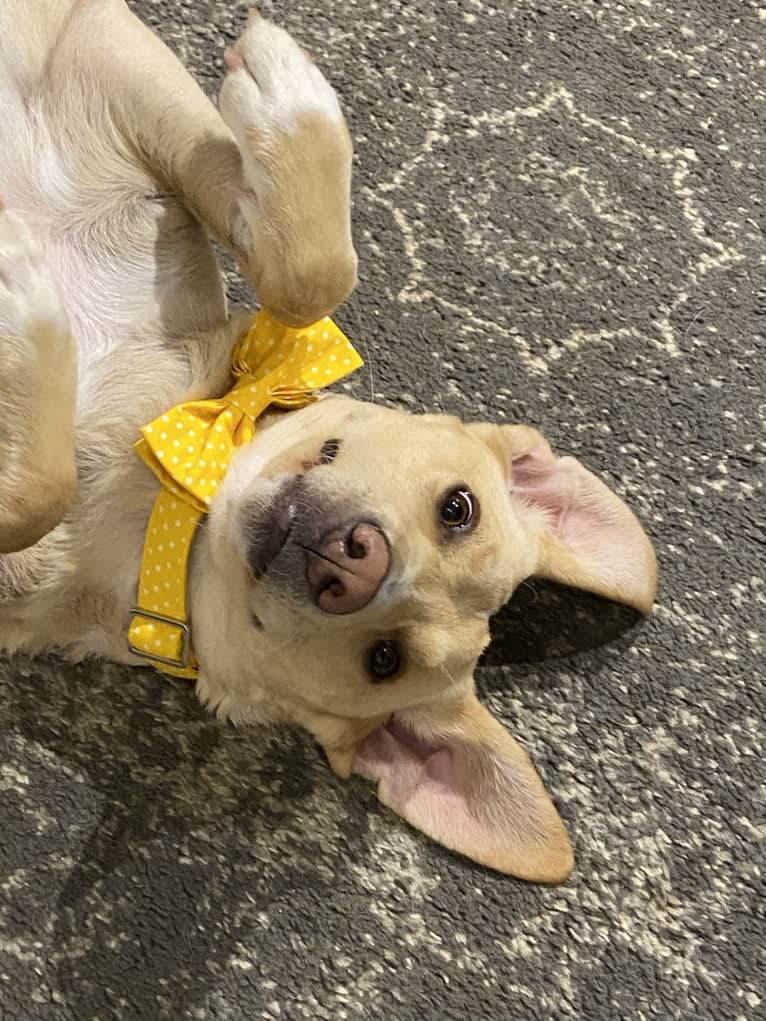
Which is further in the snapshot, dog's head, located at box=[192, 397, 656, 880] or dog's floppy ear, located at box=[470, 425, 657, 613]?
dog's floppy ear, located at box=[470, 425, 657, 613]

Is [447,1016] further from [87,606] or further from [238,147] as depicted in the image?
[238,147]

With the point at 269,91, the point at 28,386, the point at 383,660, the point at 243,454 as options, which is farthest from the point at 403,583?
the point at 269,91

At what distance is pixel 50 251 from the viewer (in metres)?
1.88

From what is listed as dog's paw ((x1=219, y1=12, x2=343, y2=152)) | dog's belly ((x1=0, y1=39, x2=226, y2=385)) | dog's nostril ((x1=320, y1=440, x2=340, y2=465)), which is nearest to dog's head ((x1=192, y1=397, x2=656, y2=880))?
dog's nostril ((x1=320, y1=440, x2=340, y2=465))

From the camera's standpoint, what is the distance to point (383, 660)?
1889 millimetres

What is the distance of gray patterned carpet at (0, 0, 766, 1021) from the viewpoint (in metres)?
2.22

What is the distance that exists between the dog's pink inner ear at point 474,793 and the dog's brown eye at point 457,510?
49cm

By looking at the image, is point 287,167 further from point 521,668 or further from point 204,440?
point 521,668

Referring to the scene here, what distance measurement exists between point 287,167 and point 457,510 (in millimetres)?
736

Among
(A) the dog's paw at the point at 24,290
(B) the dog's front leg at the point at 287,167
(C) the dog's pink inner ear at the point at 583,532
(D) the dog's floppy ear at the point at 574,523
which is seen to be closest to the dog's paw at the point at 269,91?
(B) the dog's front leg at the point at 287,167

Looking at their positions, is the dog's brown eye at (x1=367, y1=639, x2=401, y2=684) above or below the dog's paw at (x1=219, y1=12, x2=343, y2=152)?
below

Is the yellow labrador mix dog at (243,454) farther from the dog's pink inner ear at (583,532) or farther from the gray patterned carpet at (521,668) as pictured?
the gray patterned carpet at (521,668)

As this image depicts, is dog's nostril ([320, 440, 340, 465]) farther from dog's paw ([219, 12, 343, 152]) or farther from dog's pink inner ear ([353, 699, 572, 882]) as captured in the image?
dog's pink inner ear ([353, 699, 572, 882])

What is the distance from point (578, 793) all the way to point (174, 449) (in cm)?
135
